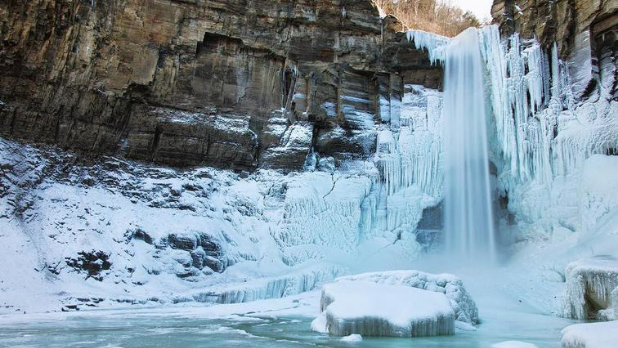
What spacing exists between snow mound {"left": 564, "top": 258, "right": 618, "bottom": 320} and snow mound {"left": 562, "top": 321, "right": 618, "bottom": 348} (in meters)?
6.29

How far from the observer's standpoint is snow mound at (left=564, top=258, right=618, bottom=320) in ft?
39.1

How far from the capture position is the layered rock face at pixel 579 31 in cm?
2122

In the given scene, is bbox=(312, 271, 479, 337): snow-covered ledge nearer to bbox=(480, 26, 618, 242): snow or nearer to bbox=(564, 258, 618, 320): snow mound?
bbox=(564, 258, 618, 320): snow mound

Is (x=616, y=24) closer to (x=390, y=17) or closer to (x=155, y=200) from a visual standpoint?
(x=390, y=17)

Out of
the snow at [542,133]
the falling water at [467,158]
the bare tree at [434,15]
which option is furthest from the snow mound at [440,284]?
the bare tree at [434,15]

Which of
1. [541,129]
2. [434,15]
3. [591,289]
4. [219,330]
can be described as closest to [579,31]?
[541,129]

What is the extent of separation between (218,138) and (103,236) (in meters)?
8.08

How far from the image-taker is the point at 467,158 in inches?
960

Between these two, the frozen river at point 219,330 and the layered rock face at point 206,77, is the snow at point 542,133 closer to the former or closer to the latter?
the layered rock face at point 206,77

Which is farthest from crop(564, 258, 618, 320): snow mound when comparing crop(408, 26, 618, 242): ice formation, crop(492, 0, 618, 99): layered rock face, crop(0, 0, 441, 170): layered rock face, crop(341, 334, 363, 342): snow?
crop(0, 0, 441, 170): layered rock face

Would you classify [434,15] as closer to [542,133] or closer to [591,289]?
[542,133]

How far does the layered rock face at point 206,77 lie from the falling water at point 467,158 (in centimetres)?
210

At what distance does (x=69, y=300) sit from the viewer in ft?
53.5

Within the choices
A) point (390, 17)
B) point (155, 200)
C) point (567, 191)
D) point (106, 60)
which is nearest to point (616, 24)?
point (567, 191)
